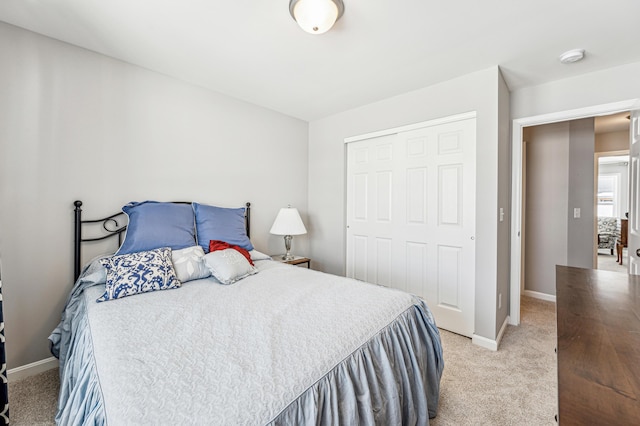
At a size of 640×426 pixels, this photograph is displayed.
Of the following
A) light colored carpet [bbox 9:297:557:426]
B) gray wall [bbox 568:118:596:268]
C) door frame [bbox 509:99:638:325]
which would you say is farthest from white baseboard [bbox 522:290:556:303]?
light colored carpet [bbox 9:297:557:426]

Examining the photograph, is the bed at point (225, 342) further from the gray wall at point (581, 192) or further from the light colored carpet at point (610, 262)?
the light colored carpet at point (610, 262)

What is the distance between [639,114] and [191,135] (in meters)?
3.66

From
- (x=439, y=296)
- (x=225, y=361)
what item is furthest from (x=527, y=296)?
(x=225, y=361)

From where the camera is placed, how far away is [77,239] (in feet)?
6.70

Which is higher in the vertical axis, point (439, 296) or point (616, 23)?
point (616, 23)

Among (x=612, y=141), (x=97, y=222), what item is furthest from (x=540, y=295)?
(x=97, y=222)

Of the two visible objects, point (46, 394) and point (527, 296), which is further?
point (527, 296)

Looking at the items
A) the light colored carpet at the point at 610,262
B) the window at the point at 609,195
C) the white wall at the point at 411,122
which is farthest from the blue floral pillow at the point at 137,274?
the window at the point at 609,195

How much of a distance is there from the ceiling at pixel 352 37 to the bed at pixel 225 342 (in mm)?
1214

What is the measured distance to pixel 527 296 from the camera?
3.64 meters

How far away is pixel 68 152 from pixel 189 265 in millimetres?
1206

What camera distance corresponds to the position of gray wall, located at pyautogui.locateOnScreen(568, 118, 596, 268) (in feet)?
10.6

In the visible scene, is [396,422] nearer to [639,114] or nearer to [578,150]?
[639,114]

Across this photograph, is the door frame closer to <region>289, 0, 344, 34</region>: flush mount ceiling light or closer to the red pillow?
<region>289, 0, 344, 34</region>: flush mount ceiling light
